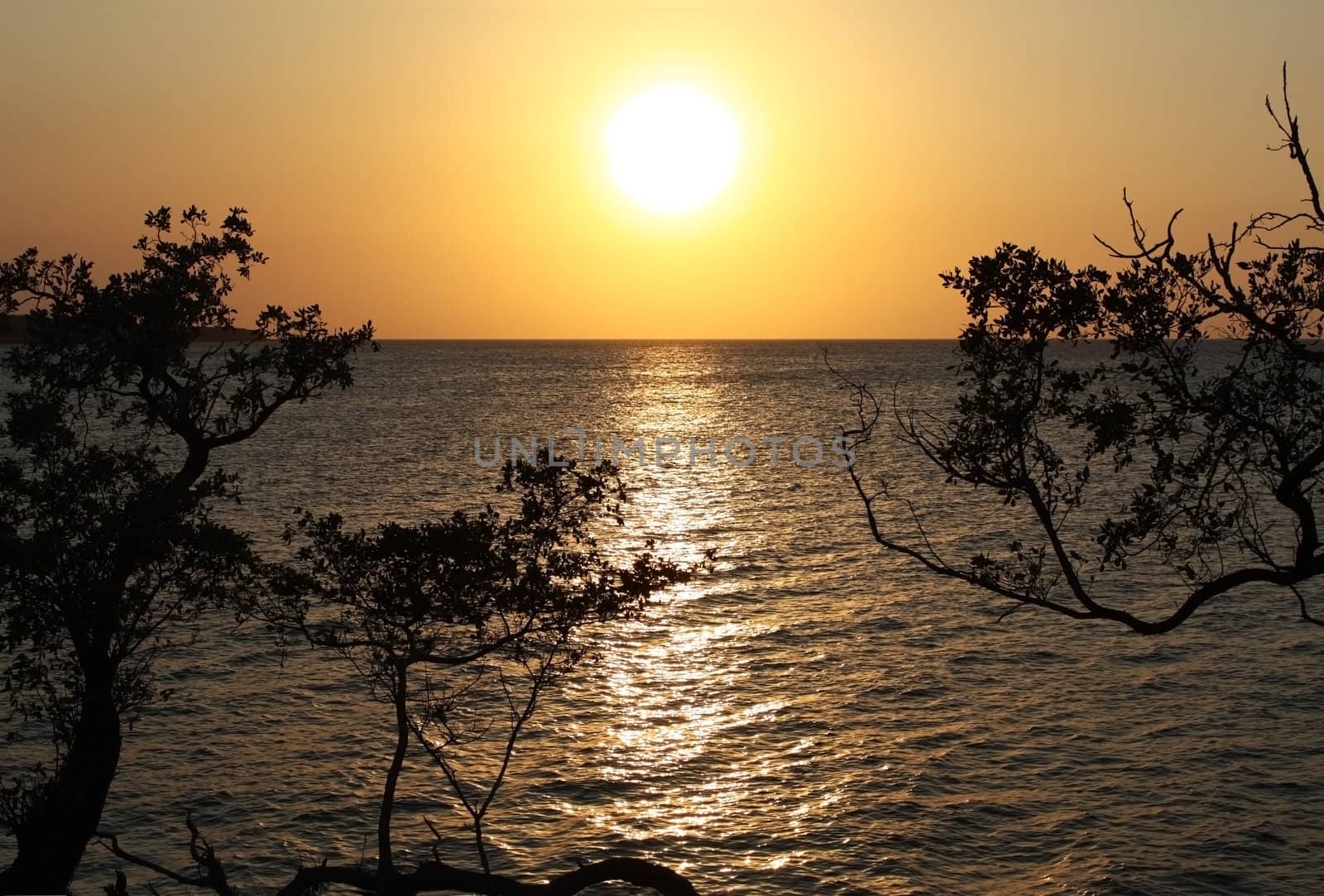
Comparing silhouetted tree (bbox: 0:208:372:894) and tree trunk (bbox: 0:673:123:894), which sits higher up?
silhouetted tree (bbox: 0:208:372:894)

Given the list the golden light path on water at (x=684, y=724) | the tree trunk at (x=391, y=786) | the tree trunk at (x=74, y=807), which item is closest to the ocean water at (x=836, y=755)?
the golden light path on water at (x=684, y=724)

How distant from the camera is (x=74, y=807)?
19.2m

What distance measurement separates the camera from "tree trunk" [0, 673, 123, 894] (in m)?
18.8

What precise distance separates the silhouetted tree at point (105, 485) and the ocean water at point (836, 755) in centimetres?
640

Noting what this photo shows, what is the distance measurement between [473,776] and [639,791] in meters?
4.58

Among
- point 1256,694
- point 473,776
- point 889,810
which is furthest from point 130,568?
point 1256,694

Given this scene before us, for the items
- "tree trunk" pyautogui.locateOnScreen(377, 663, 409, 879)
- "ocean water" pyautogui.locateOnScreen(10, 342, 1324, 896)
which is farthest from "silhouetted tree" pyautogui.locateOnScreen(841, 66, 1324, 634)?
"ocean water" pyautogui.locateOnScreen(10, 342, 1324, 896)

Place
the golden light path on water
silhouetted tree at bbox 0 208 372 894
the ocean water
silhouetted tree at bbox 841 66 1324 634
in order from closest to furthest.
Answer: silhouetted tree at bbox 841 66 1324 634
silhouetted tree at bbox 0 208 372 894
the ocean water
the golden light path on water

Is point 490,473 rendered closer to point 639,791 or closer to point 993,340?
point 639,791

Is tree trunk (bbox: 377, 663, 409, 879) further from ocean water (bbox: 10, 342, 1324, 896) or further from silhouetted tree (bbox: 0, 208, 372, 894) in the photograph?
ocean water (bbox: 10, 342, 1324, 896)

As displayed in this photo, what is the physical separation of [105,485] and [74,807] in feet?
18.3

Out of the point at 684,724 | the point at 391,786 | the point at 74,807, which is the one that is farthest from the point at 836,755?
the point at 74,807

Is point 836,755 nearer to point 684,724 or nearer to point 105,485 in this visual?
point 684,724

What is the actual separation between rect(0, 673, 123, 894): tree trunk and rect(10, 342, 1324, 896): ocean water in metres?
A: 5.87
